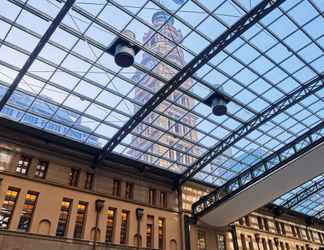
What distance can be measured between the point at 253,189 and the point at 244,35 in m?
13.7

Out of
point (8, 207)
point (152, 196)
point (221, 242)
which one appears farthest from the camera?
point (221, 242)

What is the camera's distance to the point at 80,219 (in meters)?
21.6

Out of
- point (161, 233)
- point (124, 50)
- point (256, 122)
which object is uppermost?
point (256, 122)

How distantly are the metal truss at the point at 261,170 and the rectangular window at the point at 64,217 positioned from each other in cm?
1213

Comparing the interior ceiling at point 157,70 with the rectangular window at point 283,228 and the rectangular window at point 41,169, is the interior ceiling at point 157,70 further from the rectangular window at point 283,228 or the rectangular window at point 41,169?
the rectangular window at point 283,228

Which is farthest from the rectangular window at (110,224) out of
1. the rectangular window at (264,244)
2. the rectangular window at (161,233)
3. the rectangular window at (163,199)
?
the rectangular window at (264,244)

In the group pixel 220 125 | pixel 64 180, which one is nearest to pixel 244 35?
pixel 220 125

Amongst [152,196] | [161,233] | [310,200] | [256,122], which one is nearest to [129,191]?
[152,196]

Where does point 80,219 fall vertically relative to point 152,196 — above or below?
below

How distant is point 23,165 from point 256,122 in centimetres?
1801

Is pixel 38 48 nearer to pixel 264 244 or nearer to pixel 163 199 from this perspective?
pixel 163 199

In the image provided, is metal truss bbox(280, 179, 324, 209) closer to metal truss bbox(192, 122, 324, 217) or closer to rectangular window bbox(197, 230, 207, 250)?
metal truss bbox(192, 122, 324, 217)

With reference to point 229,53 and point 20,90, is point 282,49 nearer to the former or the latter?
point 229,53

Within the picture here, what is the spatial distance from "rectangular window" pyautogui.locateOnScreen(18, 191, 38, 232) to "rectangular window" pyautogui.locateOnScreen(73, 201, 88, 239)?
3.17 meters
